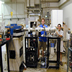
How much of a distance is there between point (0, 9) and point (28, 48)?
342 cm

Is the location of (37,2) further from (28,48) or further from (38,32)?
(28,48)

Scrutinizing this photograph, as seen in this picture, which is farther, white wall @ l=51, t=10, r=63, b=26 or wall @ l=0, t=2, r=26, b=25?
wall @ l=0, t=2, r=26, b=25

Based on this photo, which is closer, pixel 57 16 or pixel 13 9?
pixel 57 16

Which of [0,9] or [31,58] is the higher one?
[0,9]

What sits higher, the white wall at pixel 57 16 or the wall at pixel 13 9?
the wall at pixel 13 9

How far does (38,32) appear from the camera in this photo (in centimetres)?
285

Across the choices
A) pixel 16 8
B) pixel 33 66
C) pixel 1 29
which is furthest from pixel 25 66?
pixel 16 8

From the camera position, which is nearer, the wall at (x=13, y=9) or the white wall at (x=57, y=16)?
the white wall at (x=57, y=16)

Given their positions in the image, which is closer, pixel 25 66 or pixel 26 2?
pixel 25 66

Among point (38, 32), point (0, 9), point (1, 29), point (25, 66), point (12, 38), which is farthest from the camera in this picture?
point (0, 9)

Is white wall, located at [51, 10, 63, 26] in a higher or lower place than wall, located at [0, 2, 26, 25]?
lower

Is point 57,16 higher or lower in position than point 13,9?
lower

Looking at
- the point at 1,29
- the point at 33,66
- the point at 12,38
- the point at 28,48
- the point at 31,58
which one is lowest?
the point at 33,66

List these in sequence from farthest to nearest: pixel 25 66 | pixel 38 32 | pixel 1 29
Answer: pixel 38 32 → pixel 25 66 → pixel 1 29
